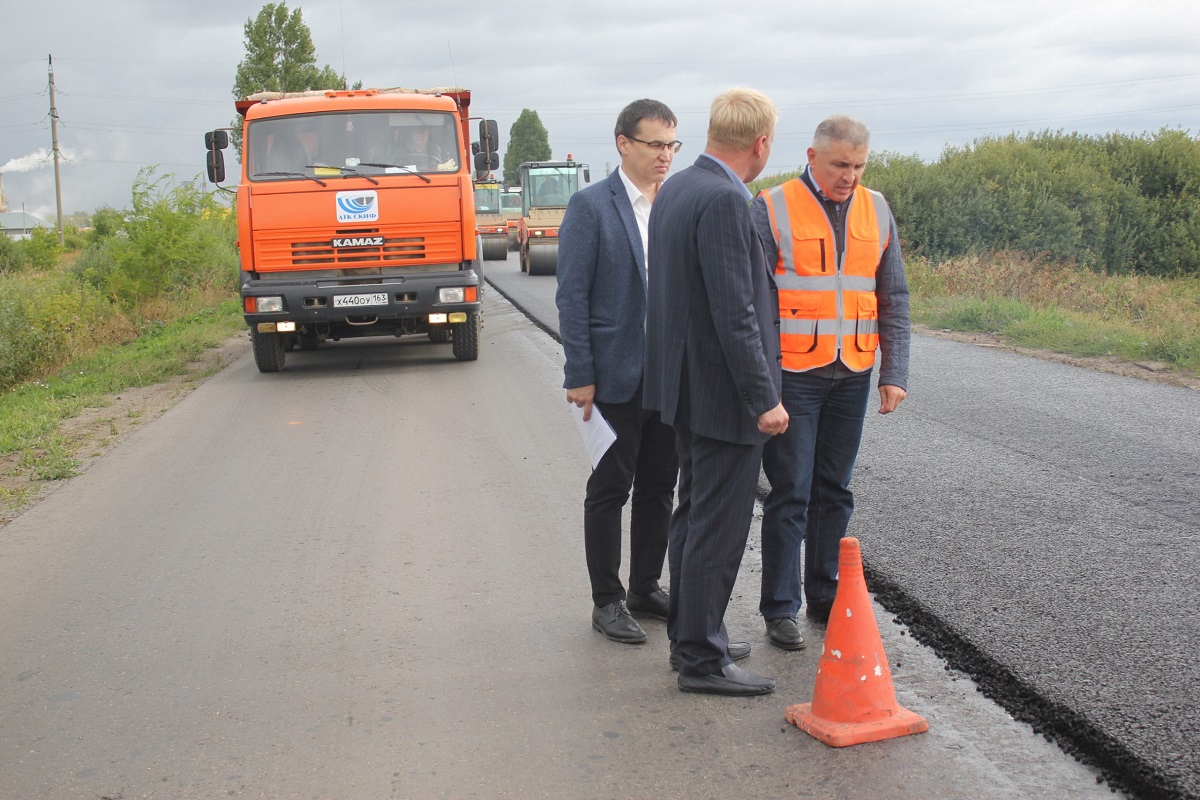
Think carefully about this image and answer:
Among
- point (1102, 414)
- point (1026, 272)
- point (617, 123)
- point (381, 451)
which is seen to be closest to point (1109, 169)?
point (1026, 272)

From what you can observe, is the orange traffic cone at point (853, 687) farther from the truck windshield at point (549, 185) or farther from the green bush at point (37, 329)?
the truck windshield at point (549, 185)

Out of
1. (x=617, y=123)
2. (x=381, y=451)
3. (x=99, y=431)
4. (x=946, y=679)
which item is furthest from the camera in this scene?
(x=99, y=431)

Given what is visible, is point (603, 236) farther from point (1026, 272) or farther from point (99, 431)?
point (1026, 272)

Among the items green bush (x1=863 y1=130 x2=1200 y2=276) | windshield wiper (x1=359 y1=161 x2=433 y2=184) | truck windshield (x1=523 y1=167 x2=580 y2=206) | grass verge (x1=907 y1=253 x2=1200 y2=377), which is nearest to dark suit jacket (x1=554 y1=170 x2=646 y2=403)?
windshield wiper (x1=359 y1=161 x2=433 y2=184)

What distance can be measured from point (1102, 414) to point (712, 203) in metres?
6.25

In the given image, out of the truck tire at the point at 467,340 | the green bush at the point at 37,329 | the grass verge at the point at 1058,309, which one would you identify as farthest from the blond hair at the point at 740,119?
the green bush at the point at 37,329

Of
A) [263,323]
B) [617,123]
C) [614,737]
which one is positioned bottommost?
[614,737]

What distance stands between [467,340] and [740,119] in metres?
9.25

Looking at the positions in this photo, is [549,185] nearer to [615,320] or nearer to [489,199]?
[489,199]

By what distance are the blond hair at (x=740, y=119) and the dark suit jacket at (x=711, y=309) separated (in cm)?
9

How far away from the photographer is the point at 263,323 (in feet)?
39.2

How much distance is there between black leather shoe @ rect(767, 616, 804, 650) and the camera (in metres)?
4.21

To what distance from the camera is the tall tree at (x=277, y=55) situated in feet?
136

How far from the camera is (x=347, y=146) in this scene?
11992 mm
